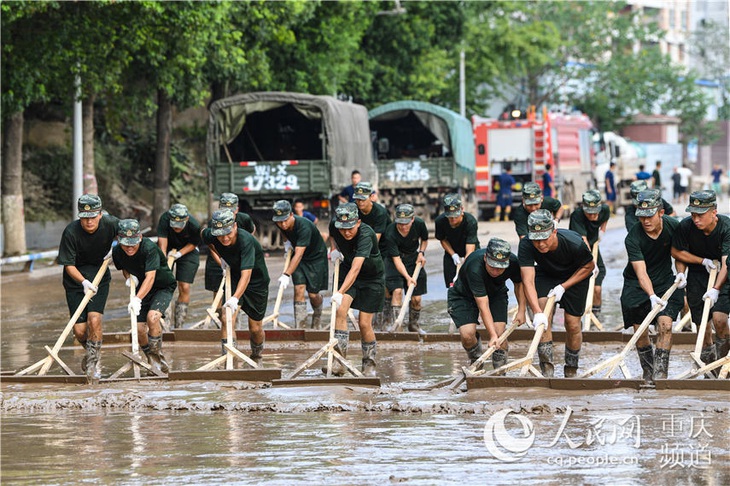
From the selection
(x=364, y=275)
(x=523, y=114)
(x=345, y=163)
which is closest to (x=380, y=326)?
(x=364, y=275)

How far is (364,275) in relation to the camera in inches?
538

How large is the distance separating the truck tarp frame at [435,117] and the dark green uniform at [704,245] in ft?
71.3

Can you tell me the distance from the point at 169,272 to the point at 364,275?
1.81 meters

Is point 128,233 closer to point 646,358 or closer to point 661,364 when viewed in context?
point 646,358

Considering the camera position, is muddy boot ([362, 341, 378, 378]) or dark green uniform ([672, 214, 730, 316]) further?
muddy boot ([362, 341, 378, 378])

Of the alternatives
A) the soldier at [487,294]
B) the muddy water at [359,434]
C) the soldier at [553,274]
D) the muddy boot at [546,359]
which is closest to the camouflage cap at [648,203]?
the soldier at [553,274]

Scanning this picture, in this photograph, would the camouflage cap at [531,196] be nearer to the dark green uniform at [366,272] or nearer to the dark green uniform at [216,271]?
the dark green uniform at [366,272]

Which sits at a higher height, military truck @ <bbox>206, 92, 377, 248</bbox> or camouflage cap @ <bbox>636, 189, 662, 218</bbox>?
military truck @ <bbox>206, 92, 377, 248</bbox>

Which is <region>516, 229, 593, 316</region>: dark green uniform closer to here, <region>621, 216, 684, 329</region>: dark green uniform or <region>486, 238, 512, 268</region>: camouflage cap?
<region>486, 238, 512, 268</region>: camouflage cap

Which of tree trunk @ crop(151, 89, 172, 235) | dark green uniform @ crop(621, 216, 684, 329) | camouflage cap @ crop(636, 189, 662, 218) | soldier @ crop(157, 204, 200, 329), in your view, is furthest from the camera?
tree trunk @ crop(151, 89, 172, 235)

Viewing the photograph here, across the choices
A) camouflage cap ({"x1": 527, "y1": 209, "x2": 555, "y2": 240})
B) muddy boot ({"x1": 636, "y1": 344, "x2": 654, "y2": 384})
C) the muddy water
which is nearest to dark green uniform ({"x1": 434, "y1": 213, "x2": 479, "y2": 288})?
the muddy water

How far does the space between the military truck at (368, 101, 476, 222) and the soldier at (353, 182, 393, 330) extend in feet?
57.5

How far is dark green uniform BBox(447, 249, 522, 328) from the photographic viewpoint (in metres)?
12.3

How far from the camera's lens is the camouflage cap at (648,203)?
1207cm
